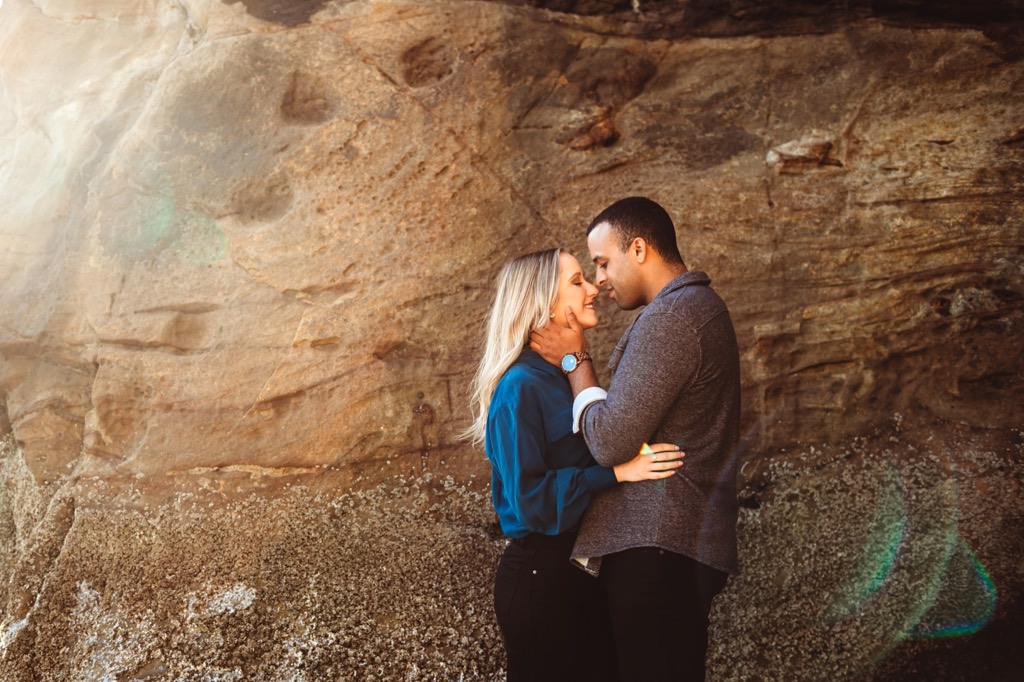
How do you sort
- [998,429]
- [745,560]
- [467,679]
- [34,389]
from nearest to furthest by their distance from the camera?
1. [467,679]
2. [745,560]
3. [998,429]
4. [34,389]

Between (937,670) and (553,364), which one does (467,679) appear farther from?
(937,670)

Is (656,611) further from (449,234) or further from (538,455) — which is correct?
(449,234)

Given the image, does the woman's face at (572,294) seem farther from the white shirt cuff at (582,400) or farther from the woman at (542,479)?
the white shirt cuff at (582,400)

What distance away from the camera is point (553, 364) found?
3.10m

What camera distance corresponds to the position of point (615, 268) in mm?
3086

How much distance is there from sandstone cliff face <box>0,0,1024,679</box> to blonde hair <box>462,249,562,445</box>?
1.90 metres

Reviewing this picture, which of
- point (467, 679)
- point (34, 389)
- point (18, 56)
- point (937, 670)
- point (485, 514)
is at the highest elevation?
point (18, 56)

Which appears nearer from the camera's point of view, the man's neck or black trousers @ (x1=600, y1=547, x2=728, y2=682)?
black trousers @ (x1=600, y1=547, x2=728, y2=682)

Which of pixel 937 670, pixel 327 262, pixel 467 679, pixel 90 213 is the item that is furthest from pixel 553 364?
pixel 90 213

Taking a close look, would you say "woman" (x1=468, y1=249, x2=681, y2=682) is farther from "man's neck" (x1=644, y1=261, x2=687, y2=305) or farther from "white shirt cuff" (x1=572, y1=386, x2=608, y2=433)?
"man's neck" (x1=644, y1=261, x2=687, y2=305)

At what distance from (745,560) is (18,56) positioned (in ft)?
19.6

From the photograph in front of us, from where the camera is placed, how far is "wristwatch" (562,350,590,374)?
301 centimetres

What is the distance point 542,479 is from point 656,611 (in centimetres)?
54

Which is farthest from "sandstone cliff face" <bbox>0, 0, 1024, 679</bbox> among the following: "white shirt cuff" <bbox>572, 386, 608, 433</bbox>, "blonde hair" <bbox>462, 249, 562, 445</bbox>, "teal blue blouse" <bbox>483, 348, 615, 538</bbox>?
"white shirt cuff" <bbox>572, 386, 608, 433</bbox>
